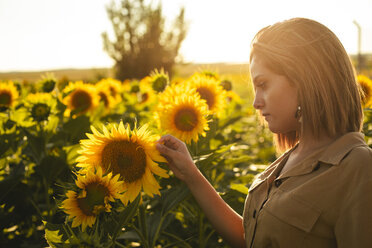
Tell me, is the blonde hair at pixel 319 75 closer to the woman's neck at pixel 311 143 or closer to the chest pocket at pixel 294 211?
the woman's neck at pixel 311 143

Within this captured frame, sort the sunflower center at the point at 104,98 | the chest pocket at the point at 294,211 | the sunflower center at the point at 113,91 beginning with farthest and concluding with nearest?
the sunflower center at the point at 113,91 < the sunflower center at the point at 104,98 < the chest pocket at the point at 294,211

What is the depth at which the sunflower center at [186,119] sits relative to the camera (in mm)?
1869

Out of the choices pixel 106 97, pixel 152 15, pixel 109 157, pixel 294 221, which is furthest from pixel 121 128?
pixel 152 15

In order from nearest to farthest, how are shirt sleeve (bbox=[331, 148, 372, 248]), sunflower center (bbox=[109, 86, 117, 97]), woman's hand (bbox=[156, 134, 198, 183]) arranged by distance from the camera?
shirt sleeve (bbox=[331, 148, 372, 248])
woman's hand (bbox=[156, 134, 198, 183])
sunflower center (bbox=[109, 86, 117, 97])

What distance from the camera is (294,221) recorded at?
1187 mm

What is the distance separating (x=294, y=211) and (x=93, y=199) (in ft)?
2.09

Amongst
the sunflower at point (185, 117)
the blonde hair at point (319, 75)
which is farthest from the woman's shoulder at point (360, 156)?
the sunflower at point (185, 117)

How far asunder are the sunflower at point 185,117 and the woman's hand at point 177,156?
0.35 meters

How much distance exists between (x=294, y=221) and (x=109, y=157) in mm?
657

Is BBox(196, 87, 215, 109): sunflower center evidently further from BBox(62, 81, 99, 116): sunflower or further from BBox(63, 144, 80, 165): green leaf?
BBox(62, 81, 99, 116): sunflower

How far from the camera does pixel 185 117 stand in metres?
1.87

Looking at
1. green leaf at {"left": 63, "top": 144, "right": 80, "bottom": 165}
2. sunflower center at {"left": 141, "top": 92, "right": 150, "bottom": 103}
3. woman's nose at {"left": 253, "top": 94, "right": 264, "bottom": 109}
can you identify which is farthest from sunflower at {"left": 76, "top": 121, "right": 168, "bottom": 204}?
sunflower center at {"left": 141, "top": 92, "right": 150, "bottom": 103}

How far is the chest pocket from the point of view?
1.16m

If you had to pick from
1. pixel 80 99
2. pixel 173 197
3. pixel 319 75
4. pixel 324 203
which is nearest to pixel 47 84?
pixel 80 99
